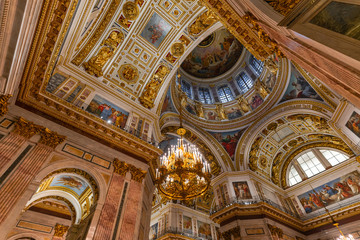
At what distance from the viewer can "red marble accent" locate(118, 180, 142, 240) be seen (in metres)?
5.86

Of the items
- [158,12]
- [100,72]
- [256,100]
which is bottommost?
[100,72]

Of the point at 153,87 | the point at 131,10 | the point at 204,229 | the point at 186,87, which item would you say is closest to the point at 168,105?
the point at 153,87

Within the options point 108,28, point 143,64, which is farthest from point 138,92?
point 108,28

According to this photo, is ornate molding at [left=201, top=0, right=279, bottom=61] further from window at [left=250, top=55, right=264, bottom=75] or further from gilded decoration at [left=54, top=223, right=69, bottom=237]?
gilded decoration at [left=54, top=223, right=69, bottom=237]

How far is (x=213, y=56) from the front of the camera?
18.5 meters

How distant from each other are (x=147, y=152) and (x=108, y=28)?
20.1 ft

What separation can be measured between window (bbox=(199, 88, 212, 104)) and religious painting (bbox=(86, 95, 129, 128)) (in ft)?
33.4

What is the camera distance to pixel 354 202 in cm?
1248

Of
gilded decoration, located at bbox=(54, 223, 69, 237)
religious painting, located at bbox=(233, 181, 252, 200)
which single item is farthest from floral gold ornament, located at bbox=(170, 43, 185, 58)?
gilded decoration, located at bbox=(54, 223, 69, 237)

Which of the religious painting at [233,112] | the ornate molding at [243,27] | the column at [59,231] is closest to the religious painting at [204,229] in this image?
the religious painting at [233,112]

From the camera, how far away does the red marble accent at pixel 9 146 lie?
5054 millimetres

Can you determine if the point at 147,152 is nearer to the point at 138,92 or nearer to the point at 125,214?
the point at 125,214

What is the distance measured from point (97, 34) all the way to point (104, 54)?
3.04 feet

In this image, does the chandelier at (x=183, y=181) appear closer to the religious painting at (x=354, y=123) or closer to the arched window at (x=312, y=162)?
the religious painting at (x=354, y=123)
